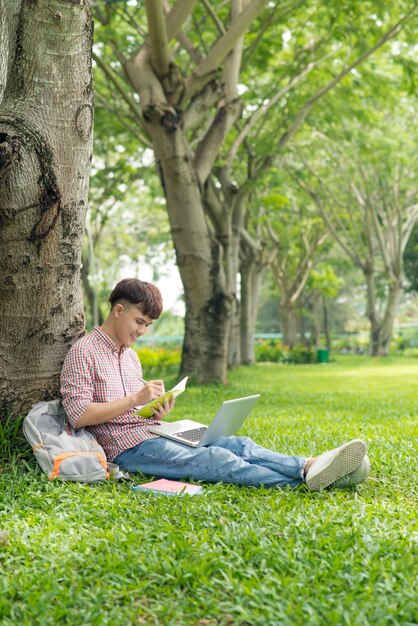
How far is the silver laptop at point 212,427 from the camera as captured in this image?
4.54 metres

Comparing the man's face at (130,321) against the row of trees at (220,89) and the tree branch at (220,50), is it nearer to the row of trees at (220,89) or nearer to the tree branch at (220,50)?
the row of trees at (220,89)

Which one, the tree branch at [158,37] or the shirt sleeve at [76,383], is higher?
the tree branch at [158,37]

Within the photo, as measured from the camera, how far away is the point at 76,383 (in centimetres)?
452

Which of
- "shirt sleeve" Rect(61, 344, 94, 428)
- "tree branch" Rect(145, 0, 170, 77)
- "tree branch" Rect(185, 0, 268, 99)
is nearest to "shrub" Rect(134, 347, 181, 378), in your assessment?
"tree branch" Rect(185, 0, 268, 99)

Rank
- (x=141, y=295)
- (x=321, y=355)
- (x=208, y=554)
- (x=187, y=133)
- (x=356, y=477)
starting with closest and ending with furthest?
(x=208, y=554) → (x=356, y=477) → (x=141, y=295) → (x=187, y=133) → (x=321, y=355)

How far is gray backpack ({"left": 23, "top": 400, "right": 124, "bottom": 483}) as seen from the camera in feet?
14.3

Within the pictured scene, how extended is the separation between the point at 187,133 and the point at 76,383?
351 inches

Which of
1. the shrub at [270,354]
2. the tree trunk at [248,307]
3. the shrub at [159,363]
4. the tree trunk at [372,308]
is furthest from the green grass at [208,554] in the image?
the tree trunk at [372,308]

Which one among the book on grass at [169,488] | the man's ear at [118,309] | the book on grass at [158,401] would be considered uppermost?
the man's ear at [118,309]

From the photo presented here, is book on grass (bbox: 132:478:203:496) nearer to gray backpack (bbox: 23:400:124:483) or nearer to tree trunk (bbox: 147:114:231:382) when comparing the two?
gray backpack (bbox: 23:400:124:483)

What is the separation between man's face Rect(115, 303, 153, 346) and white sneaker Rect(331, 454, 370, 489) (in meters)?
1.49

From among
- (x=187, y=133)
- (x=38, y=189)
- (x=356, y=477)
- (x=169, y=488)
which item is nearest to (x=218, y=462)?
(x=169, y=488)

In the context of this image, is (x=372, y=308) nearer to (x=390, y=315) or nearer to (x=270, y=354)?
(x=390, y=315)

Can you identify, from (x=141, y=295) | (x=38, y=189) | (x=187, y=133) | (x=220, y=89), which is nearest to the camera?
(x=141, y=295)
